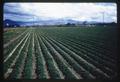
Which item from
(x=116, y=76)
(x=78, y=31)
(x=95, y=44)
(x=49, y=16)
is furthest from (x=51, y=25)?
(x=116, y=76)

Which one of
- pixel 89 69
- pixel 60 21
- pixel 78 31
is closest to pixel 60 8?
pixel 60 21

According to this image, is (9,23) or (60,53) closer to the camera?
(9,23)

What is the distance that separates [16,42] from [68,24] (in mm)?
896

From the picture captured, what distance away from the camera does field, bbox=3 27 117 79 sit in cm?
388

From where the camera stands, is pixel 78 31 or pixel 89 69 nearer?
pixel 89 69

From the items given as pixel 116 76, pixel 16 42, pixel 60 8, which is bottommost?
pixel 116 76

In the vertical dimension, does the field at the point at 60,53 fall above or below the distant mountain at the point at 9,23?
below

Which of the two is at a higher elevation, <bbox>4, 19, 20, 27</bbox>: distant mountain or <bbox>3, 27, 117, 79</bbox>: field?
<bbox>4, 19, 20, 27</bbox>: distant mountain

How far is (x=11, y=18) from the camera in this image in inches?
155

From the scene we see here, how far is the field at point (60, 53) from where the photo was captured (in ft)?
12.7

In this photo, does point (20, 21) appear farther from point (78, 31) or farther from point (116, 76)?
point (116, 76)

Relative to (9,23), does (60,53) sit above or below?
below

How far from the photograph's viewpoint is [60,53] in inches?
159

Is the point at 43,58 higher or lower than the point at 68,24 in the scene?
lower
